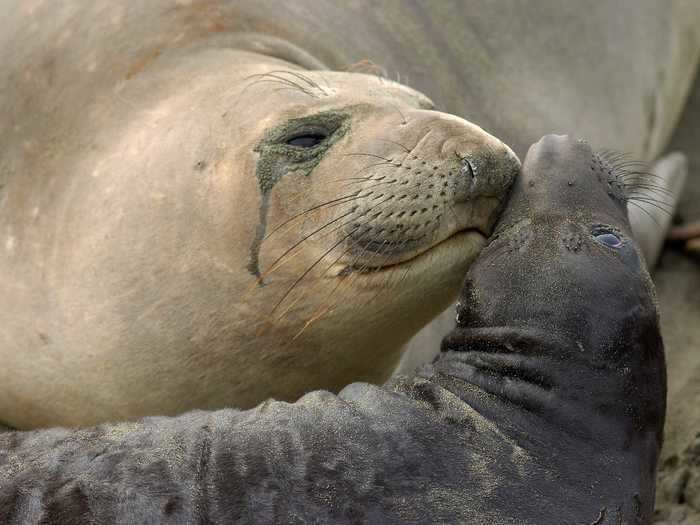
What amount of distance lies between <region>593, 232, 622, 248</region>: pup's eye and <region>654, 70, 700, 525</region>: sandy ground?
4.16 feet

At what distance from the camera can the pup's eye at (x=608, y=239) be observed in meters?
3.41

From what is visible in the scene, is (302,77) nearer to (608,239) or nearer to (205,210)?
(205,210)

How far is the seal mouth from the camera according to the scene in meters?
3.62

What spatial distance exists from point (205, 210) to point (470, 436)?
3.88ft

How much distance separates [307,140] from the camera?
3816 millimetres

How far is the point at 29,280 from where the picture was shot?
13.6ft

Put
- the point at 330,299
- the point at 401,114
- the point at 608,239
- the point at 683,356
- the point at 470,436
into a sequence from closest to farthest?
the point at 470,436, the point at 608,239, the point at 330,299, the point at 401,114, the point at 683,356

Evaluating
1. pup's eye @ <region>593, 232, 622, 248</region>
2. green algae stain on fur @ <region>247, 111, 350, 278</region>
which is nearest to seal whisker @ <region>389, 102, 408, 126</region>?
green algae stain on fur @ <region>247, 111, 350, 278</region>

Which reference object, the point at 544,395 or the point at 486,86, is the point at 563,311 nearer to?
the point at 544,395

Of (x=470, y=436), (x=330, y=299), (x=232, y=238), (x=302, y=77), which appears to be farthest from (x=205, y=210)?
(x=470, y=436)

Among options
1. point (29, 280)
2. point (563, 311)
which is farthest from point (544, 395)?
point (29, 280)

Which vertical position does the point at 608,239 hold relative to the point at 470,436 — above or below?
above

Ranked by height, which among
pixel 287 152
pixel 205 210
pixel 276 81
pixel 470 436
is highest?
pixel 276 81

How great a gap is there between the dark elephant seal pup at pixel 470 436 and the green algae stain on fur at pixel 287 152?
23.3 inches
